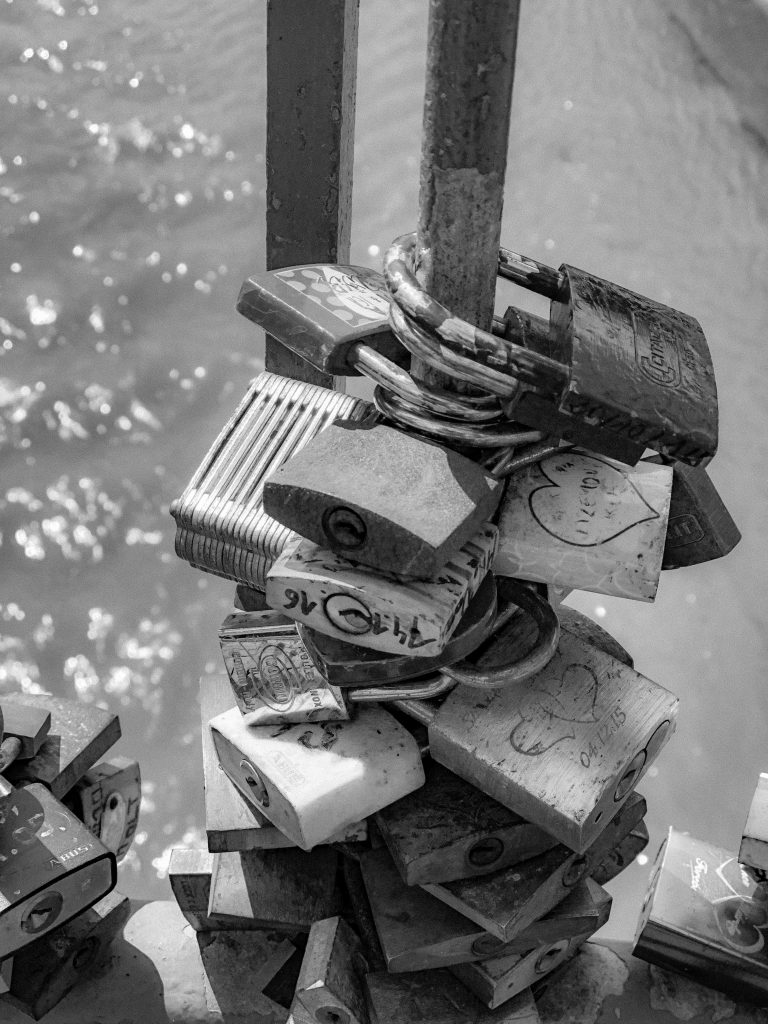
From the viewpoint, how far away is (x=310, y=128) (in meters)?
0.96

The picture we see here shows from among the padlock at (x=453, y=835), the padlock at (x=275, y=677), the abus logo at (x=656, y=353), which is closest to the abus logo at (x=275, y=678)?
the padlock at (x=275, y=677)

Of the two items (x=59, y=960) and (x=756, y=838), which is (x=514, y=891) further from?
(x=59, y=960)

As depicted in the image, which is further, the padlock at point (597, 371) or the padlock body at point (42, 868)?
the padlock body at point (42, 868)

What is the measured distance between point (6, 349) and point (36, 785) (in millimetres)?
1981

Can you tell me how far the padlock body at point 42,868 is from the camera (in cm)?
89

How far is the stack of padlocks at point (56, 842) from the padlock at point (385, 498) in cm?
37

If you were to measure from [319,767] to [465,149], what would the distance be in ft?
1.46

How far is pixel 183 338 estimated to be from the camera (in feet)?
9.27

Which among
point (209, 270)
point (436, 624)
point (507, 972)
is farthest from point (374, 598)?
point (209, 270)

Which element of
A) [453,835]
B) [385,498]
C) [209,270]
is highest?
[385,498]

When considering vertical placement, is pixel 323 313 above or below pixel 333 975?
above

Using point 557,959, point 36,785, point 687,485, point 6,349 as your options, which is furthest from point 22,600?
point 687,485

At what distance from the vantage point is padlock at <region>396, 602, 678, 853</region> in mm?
797

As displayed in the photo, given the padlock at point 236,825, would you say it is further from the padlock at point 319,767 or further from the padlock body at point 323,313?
the padlock body at point 323,313
